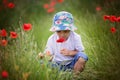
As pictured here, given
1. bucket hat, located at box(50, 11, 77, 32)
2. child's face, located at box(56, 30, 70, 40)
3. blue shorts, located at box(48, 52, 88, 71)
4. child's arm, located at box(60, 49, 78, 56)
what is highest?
bucket hat, located at box(50, 11, 77, 32)

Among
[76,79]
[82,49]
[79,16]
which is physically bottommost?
[76,79]

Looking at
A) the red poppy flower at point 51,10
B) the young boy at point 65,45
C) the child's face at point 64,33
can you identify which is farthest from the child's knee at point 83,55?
the red poppy flower at point 51,10

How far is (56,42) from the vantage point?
124 inches

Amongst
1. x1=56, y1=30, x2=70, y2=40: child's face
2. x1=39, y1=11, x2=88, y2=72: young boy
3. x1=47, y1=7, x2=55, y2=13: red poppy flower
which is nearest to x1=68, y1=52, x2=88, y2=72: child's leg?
x1=39, y1=11, x2=88, y2=72: young boy

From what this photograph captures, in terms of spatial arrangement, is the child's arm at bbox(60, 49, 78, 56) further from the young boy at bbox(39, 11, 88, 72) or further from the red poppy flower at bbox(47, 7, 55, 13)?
the red poppy flower at bbox(47, 7, 55, 13)

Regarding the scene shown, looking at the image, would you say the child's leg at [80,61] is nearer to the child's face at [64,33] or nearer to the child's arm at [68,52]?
the child's arm at [68,52]

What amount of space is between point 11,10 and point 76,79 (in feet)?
6.06

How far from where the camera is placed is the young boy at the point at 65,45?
121 inches

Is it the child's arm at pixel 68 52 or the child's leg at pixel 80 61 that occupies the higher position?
the child's arm at pixel 68 52

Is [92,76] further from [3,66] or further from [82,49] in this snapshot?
[3,66]

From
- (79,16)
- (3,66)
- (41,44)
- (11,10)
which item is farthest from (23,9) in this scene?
(3,66)

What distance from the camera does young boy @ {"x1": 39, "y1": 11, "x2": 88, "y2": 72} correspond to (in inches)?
121

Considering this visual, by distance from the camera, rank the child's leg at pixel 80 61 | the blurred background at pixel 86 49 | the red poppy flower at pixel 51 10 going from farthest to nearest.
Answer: the red poppy flower at pixel 51 10 < the child's leg at pixel 80 61 < the blurred background at pixel 86 49

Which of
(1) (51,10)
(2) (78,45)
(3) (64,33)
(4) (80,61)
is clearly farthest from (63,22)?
(1) (51,10)
